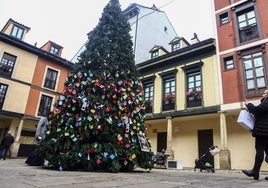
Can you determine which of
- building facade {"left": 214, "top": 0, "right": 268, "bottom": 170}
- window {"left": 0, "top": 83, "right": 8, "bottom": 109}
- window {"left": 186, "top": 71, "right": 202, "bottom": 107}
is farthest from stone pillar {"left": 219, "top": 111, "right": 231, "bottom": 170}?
window {"left": 0, "top": 83, "right": 8, "bottom": 109}

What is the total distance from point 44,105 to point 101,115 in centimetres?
1515

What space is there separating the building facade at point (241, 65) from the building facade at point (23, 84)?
1403cm

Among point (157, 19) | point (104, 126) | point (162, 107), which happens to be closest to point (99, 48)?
point (104, 126)

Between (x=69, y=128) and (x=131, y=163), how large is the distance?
1.69 m

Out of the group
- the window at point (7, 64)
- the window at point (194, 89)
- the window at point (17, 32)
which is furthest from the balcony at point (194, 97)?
the window at point (17, 32)

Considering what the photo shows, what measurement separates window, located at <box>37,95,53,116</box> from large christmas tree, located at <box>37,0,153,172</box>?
13.9 meters

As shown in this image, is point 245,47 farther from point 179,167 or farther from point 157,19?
point 157,19

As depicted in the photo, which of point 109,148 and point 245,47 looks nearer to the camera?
point 109,148

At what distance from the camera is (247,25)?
11938 mm

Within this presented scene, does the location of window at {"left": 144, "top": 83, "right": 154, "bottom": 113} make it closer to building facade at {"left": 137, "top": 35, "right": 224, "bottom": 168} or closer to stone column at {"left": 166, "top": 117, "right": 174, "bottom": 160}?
building facade at {"left": 137, "top": 35, "right": 224, "bottom": 168}

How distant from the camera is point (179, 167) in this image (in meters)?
10.7

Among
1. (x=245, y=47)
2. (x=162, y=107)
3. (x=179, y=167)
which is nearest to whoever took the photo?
(x=179, y=167)

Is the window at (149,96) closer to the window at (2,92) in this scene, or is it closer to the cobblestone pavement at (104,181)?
the window at (2,92)

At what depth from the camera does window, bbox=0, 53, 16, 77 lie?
53.8 ft
